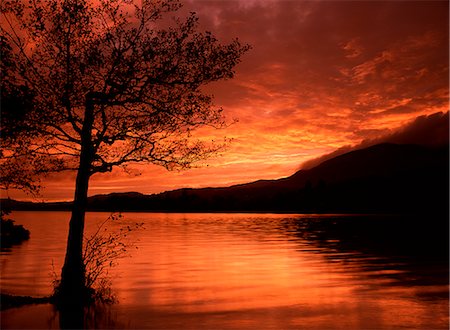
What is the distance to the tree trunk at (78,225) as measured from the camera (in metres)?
23.5

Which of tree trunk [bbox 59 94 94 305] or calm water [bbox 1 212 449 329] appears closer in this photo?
calm water [bbox 1 212 449 329]

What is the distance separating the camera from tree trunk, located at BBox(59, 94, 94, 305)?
23.5m

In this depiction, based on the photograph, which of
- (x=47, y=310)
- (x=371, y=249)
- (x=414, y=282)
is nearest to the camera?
(x=47, y=310)

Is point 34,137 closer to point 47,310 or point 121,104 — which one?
point 121,104

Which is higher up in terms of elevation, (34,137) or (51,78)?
(51,78)

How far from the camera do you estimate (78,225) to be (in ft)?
77.2

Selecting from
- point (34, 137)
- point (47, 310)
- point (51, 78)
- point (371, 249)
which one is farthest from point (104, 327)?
point (371, 249)

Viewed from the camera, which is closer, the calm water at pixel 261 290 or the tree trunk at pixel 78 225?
the calm water at pixel 261 290

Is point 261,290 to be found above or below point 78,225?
below

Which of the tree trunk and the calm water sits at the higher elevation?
the tree trunk

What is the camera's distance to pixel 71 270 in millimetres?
23562

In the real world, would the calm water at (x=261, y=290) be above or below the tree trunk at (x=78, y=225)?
below

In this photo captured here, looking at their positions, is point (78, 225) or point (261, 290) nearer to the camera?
point (78, 225)

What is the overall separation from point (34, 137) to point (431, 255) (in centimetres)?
4222
